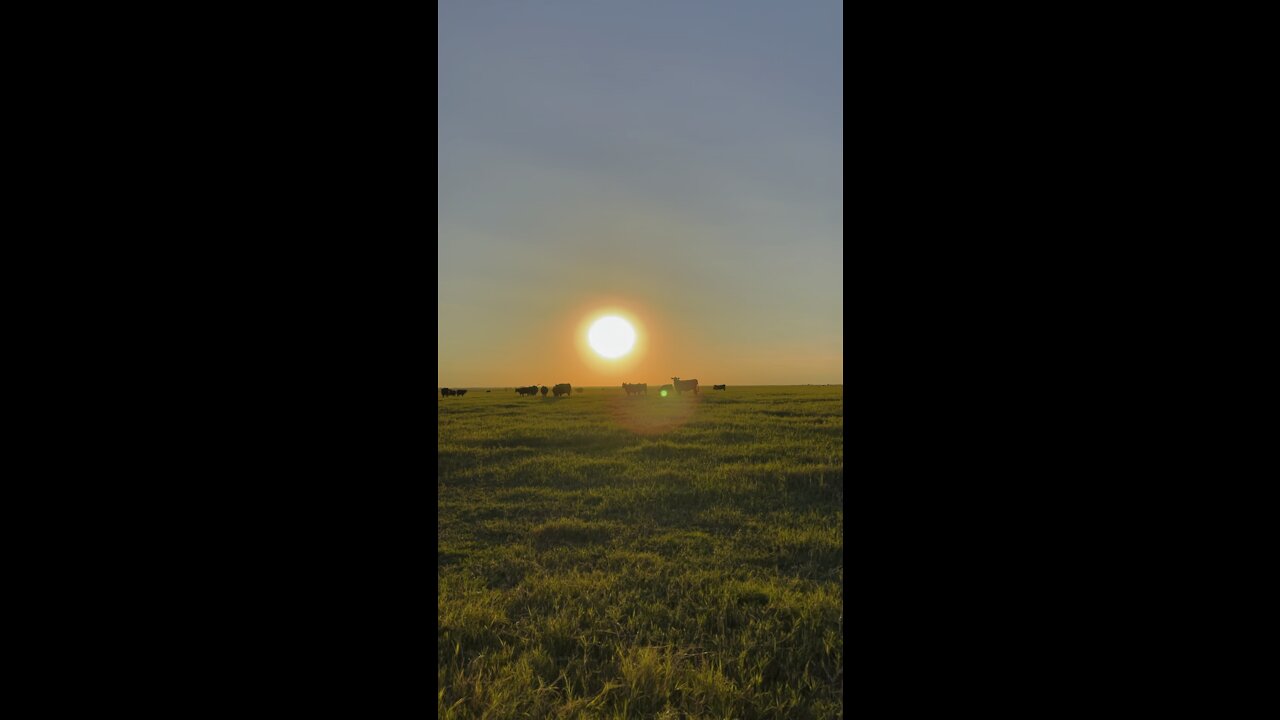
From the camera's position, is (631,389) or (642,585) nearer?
(642,585)

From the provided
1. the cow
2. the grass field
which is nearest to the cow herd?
the cow

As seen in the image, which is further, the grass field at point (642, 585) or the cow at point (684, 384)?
the cow at point (684, 384)

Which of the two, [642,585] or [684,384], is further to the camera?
[684,384]

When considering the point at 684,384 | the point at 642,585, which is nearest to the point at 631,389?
the point at 684,384

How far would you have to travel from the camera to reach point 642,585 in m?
4.31

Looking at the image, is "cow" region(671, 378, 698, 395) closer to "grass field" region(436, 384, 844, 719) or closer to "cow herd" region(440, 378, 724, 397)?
"cow herd" region(440, 378, 724, 397)

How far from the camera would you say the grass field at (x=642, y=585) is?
2889mm

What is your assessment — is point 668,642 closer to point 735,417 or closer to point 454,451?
point 454,451

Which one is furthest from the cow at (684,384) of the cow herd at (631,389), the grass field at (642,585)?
the grass field at (642,585)

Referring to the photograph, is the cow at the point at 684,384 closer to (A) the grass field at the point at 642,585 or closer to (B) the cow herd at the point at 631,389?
(B) the cow herd at the point at 631,389

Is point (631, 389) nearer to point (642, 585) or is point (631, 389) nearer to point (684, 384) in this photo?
point (684, 384)
